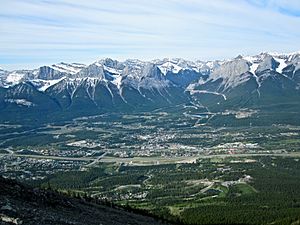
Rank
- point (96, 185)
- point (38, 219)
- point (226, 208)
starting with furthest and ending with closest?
point (96, 185), point (226, 208), point (38, 219)

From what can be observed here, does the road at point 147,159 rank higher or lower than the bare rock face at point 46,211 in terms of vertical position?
lower

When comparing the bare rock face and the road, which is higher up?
the bare rock face

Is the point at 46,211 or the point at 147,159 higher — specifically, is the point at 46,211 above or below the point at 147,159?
above

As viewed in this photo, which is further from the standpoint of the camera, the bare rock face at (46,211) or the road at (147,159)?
the road at (147,159)

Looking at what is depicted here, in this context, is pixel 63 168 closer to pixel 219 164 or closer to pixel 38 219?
pixel 219 164

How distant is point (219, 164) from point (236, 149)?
3095 centimetres

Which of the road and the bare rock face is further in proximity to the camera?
the road

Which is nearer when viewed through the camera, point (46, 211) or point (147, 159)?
point (46, 211)

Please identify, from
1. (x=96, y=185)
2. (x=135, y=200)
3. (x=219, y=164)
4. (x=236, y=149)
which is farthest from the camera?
(x=236, y=149)

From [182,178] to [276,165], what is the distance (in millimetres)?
30602

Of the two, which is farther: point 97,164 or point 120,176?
point 97,164

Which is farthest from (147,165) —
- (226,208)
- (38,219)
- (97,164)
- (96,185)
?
(38,219)

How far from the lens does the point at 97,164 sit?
562 feet

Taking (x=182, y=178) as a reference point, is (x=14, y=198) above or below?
above
